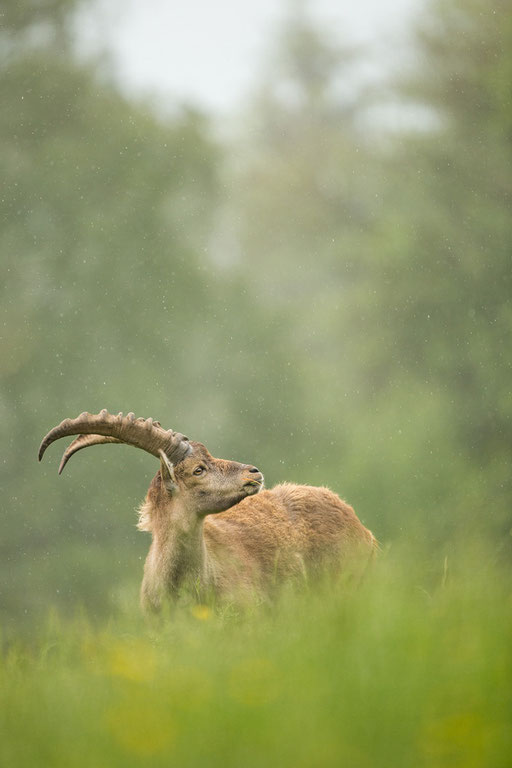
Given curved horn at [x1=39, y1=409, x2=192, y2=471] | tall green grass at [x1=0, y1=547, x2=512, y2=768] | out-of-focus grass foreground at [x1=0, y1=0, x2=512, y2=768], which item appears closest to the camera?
tall green grass at [x1=0, y1=547, x2=512, y2=768]

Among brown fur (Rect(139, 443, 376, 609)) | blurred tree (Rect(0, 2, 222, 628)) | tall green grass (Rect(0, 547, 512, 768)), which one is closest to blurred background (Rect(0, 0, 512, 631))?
blurred tree (Rect(0, 2, 222, 628))

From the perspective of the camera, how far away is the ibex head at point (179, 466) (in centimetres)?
776

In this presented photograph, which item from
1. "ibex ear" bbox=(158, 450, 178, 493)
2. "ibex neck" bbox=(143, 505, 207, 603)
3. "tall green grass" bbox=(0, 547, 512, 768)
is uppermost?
"ibex ear" bbox=(158, 450, 178, 493)

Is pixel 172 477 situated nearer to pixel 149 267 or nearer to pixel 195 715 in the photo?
pixel 195 715

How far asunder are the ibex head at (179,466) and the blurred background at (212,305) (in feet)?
40.2

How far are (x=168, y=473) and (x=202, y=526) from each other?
0.46 metres

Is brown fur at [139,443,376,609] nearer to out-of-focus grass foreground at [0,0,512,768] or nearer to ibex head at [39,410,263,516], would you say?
ibex head at [39,410,263,516]

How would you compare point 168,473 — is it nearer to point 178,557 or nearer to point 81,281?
point 178,557

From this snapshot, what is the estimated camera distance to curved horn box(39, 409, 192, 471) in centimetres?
775

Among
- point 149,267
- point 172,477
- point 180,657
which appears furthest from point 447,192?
point 180,657

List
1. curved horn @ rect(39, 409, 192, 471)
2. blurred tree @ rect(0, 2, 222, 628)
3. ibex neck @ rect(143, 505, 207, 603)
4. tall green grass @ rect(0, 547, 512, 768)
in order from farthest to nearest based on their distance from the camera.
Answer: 1. blurred tree @ rect(0, 2, 222, 628)
2. curved horn @ rect(39, 409, 192, 471)
3. ibex neck @ rect(143, 505, 207, 603)
4. tall green grass @ rect(0, 547, 512, 768)

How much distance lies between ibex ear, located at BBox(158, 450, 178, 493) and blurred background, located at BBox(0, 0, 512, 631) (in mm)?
12296

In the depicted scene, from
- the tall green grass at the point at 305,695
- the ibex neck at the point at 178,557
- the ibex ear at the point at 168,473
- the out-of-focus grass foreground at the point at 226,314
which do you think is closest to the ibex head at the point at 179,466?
the ibex ear at the point at 168,473

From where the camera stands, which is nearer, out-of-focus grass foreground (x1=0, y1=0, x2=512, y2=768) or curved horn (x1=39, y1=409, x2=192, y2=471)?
curved horn (x1=39, y1=409, x2=192, y2=471)
